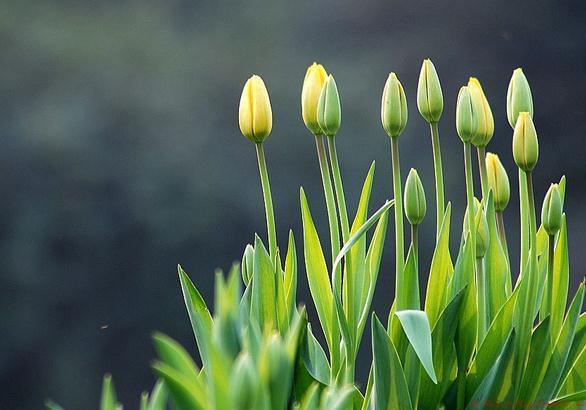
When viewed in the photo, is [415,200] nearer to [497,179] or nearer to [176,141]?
[497,179]

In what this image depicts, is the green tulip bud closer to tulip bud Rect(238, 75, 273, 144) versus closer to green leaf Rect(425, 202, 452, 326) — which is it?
green leaf Rect(425, 202, 452, 326)

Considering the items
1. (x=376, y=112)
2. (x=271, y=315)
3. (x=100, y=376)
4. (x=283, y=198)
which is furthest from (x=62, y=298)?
(x=271, y=315)

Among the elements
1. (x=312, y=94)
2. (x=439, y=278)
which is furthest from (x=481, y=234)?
(x=312, y=94)

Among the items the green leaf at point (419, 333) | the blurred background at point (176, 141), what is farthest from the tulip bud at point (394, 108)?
the blurred background at point (176, 141)

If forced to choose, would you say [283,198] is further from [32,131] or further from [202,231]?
[32,131]

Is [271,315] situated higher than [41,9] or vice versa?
[41,9]

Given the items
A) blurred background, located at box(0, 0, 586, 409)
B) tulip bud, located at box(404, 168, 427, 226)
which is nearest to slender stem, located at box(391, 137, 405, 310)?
tulip bud, located at box(404, 168, 427, 226)
